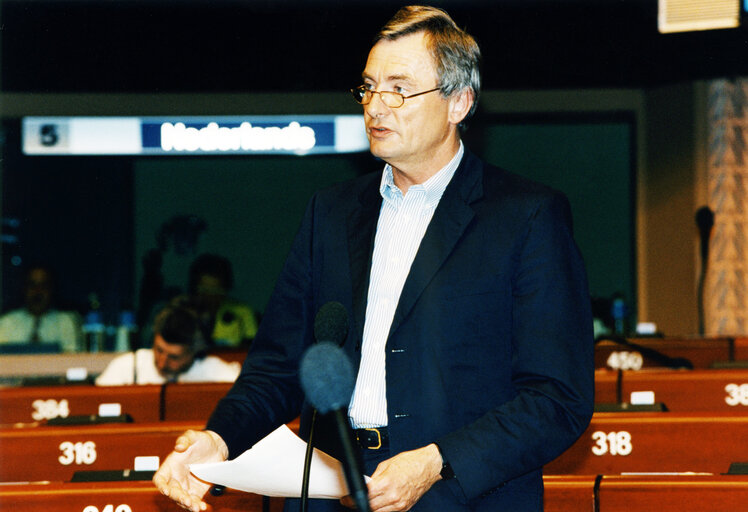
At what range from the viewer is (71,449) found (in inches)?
124

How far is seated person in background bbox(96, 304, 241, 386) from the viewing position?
17.6ft

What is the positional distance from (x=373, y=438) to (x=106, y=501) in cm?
105

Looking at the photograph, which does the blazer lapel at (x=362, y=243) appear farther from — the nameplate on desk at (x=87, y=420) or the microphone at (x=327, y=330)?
the nameplate on desk at (x=87, y=420)

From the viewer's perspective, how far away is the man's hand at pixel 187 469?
147 cm

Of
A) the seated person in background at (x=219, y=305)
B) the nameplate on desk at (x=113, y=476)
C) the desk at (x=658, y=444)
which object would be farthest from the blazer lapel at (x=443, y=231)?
the seated person in background at (x=219, y=305)

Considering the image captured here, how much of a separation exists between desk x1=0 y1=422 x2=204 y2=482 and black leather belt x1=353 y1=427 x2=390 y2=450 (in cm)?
169

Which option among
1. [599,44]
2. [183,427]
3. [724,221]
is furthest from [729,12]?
[183,427]

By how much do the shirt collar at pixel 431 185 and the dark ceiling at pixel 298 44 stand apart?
6.51 meters

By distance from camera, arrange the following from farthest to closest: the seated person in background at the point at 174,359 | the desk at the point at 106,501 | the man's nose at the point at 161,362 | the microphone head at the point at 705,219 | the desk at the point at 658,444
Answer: the microphone head at the point at 705,219 → the man's nose at the point at 161,362 → the seated person in background at the point at 174,359 → the desk at the point at 658,444 → the desk at the point at 106,501

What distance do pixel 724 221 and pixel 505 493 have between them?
7.78 m

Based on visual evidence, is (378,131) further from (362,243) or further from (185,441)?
(185,441)

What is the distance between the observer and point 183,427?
319cm

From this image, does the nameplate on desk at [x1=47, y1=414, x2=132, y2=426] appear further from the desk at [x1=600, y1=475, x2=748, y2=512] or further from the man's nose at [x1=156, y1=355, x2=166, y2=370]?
the desk at [x1=600, y1=475, x2=748, y2=512]

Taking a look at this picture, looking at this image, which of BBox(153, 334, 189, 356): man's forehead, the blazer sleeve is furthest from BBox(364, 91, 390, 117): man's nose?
BBox(153, 334, 189, 356): man's forehead
